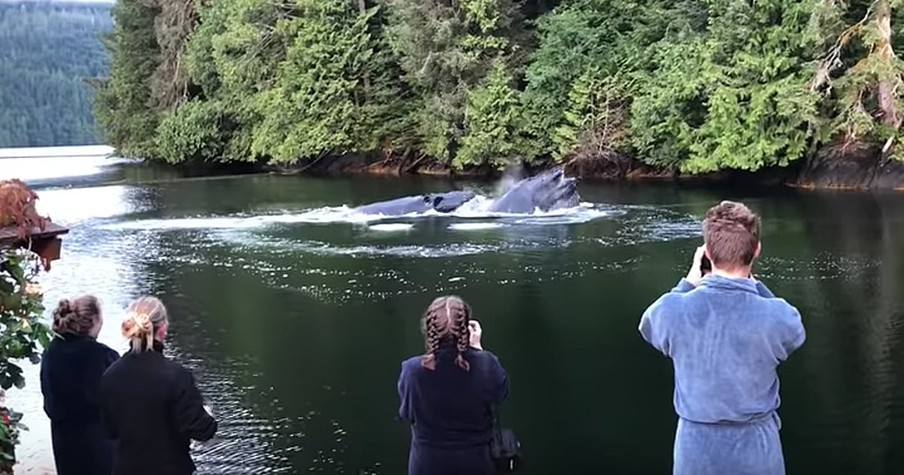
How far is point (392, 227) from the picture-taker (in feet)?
62.3

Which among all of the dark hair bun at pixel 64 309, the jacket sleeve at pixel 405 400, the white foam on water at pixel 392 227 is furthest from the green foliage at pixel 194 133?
the jacket sleeve at pixel 405 400

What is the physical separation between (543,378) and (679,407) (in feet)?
16.7

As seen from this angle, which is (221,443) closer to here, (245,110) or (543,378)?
(543,378)

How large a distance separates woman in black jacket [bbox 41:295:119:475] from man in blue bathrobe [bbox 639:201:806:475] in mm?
2603

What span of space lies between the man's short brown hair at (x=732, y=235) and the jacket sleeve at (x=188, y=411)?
2.05 meters

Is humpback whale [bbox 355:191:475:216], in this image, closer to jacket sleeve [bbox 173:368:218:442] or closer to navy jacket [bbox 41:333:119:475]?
navy jacket [bbox 41:333:119:475]

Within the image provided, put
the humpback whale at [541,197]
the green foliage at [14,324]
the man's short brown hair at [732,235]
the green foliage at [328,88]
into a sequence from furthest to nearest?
the green foliage at [328,88]
the humpback whale at [541,197]
the green foliage at [14,324]
the man's short brown hair at [732,235]

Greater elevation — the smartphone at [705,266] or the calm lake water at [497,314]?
the smartphone at [705,266]

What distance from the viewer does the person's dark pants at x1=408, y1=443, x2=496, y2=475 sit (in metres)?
3.93

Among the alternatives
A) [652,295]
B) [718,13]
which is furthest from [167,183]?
[652,295]

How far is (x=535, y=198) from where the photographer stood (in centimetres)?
2128

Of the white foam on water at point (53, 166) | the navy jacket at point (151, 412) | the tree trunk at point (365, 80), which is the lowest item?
the white foam on water at point (53, 166)

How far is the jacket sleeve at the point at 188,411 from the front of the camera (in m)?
3.97

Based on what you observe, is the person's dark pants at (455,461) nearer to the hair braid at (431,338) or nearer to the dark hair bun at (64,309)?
the hair braid at (431,338)
